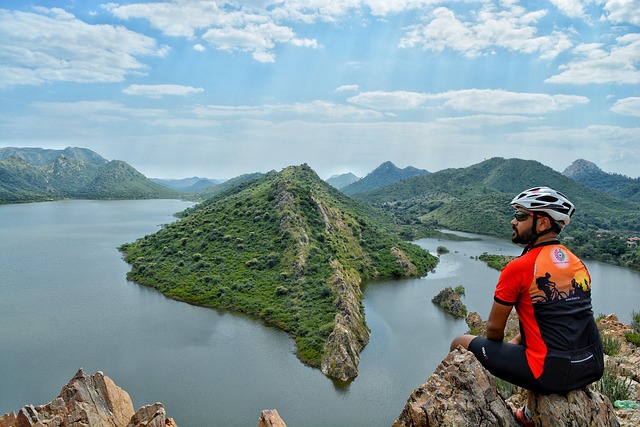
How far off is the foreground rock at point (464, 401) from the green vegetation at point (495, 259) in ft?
277

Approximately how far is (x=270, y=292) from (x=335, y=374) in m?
20.8

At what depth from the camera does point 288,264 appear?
6144cm

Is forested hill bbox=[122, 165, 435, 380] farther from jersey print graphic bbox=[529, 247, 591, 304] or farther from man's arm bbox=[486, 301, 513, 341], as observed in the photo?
jersey print graphic bbox=[529, 247, 591, 304]

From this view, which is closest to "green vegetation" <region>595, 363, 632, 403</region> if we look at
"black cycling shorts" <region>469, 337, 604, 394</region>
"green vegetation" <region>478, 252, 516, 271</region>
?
"black cycling shorts" <region>469, 337, 604, 394</region>

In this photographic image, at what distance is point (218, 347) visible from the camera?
140ft

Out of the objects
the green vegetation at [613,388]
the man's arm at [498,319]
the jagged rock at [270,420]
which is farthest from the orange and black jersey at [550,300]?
the jagged rock at [270,420]

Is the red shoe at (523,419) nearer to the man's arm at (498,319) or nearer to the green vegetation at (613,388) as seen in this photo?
the man's arm at (498,319)

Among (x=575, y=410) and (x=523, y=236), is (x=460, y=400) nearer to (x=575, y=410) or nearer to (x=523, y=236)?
(x=575, y=410)

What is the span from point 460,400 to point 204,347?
1583 inches

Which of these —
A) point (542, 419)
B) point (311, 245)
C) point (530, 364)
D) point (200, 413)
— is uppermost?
point (530, 364)

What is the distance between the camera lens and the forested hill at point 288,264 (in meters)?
45.6

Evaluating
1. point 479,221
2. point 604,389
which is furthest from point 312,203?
point 479,221

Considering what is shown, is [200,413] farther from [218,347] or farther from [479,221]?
[479,221]

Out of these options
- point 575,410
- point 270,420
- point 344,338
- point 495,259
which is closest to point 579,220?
point 495,259
